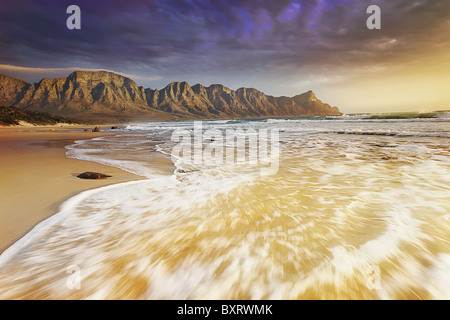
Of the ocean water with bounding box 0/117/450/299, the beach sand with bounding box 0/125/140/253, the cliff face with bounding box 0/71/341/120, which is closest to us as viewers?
the ocean water with bounding box 0/117/450/299

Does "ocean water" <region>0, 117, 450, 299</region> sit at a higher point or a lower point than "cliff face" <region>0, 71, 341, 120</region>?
lower

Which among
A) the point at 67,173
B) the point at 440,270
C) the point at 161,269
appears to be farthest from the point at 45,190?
the point at 440,270

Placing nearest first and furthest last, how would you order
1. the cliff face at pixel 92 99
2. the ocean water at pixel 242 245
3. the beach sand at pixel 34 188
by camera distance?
the ocean water at pixel 242 245
the beach sand at pixel 34 188
the cliff face at pixel 92 99

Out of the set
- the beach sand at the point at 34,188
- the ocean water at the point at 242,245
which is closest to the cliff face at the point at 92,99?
the beach sand at the point at 34,188

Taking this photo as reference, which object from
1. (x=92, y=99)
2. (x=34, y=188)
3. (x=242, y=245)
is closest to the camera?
(x=242, y=245)

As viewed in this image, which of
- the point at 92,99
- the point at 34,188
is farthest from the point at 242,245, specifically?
the point at 92,99

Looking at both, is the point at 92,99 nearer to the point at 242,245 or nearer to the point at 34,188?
the point at 34,188

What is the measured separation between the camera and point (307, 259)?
68.6 inches

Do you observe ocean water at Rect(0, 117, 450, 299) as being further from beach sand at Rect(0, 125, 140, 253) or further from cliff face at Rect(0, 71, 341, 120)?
cliff face at Rect(0, 71, 341, 120)

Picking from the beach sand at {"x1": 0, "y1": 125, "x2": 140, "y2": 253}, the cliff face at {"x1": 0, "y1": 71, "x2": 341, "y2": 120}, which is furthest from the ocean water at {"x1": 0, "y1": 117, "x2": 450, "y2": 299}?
the cliff face at {"x1": 0, "y1": 71, "x2": 341, "y2": 120}

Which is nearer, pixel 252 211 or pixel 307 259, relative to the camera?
pixel 307 259

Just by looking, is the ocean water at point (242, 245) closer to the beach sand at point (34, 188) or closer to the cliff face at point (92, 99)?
the beach sand at point (34, 188)
